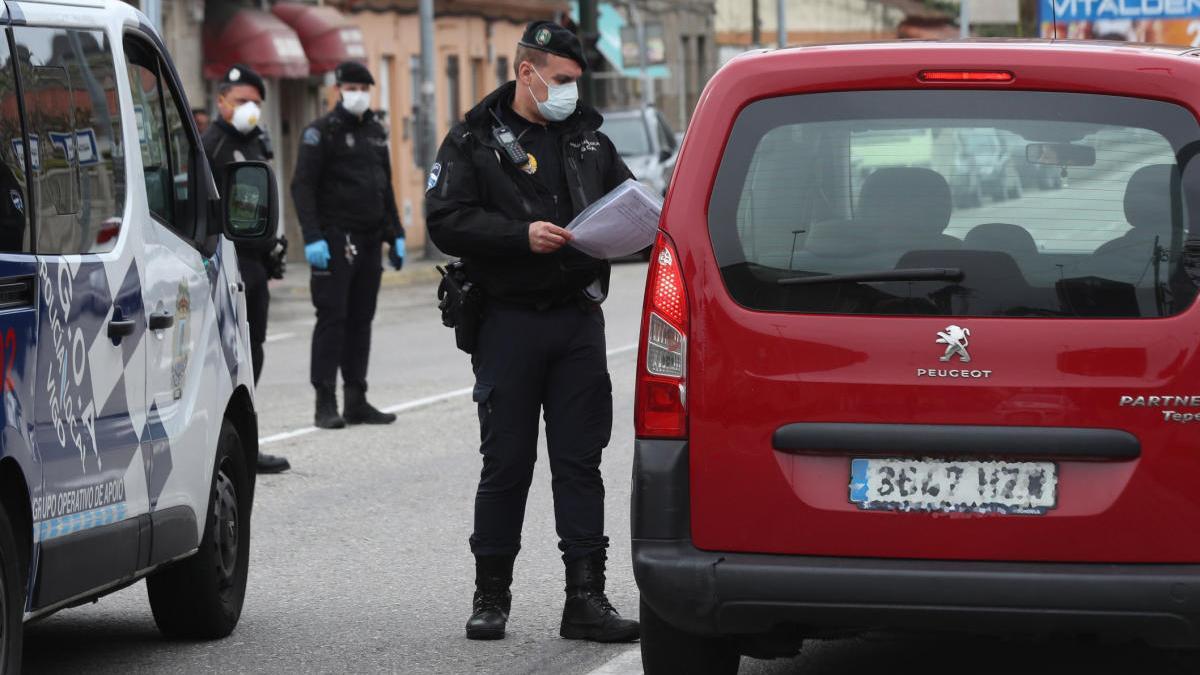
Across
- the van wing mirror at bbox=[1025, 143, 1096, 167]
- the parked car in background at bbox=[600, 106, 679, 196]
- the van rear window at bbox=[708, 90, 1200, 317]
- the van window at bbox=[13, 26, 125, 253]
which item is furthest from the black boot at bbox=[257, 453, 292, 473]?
the parked car in background at bbox=[600, 106, 679, 196]

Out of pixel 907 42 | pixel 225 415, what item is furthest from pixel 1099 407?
pixel 225 415

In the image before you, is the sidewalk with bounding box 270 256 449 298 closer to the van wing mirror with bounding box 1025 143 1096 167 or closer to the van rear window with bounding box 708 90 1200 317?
the van rear window with bounding box 708 90 1200 317

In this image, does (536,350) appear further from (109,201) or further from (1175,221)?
(1175,221)

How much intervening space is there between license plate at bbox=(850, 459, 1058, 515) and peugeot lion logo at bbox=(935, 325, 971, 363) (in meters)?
0.24

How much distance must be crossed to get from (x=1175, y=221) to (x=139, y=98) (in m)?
2.95

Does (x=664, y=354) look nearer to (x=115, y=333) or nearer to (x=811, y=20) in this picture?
(x=115, y=333)

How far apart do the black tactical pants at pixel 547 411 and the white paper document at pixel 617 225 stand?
0.95ft

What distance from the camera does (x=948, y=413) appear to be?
5.25 m

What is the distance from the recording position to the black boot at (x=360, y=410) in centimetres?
1316

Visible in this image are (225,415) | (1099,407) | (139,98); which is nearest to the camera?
(1099,407)

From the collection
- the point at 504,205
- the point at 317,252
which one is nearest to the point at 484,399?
the point at 504,205

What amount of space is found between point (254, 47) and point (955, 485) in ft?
87.5

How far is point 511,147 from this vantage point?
22.6 feet

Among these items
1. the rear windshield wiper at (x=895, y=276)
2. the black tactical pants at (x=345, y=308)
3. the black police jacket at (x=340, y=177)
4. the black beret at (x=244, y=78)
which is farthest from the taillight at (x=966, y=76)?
the black tactical pants at (x=345, y=308)
